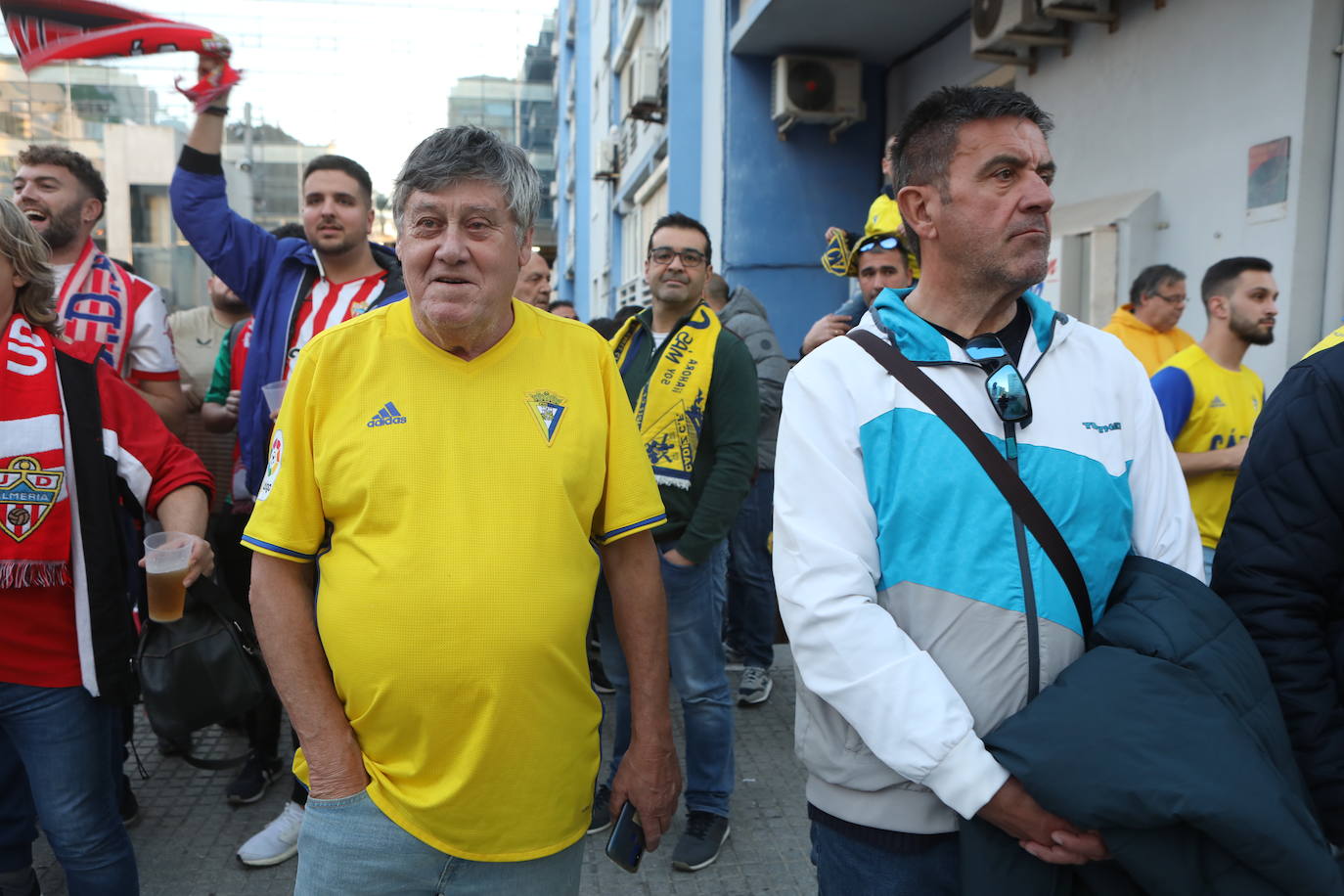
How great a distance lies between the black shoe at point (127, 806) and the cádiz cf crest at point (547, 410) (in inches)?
113

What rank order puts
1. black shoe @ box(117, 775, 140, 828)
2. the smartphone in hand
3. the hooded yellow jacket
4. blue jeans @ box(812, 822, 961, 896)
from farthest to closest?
the hooded yellow jacket → black shoe @ box(117, 775, 140, 828) → the smartphone in hand → blue jeans @ box(812, 822, 961, 896)

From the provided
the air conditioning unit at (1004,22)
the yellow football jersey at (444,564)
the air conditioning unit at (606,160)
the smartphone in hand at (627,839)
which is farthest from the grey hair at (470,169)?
the air conditioning unit at (606,160)

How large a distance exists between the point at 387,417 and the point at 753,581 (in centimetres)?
381

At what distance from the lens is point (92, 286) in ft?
12.0

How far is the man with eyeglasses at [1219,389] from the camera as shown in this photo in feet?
14.3

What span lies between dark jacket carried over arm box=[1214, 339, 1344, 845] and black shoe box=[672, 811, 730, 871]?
2.08 m

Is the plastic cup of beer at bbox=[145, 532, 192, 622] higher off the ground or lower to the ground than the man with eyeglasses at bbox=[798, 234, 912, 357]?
lower

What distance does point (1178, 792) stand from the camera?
140 cm

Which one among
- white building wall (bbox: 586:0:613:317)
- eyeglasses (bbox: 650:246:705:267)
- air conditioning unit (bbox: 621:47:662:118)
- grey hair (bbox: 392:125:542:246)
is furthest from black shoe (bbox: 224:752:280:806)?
white building wall (bbox: 586:0:613:317)

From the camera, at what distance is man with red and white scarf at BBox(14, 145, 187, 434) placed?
3.54 metres

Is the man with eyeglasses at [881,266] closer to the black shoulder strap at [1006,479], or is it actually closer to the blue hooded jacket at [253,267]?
the blue hooded jacket at [253,267]

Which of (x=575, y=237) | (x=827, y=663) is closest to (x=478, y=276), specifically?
(x=827, y=663)

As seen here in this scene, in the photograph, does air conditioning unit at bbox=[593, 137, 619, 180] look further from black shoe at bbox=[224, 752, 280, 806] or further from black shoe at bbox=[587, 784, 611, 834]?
black shoe at bbox=[587, 784, 611, 834]

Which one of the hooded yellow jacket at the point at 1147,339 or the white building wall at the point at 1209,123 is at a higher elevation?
the white building wall at the point at 1209,123
